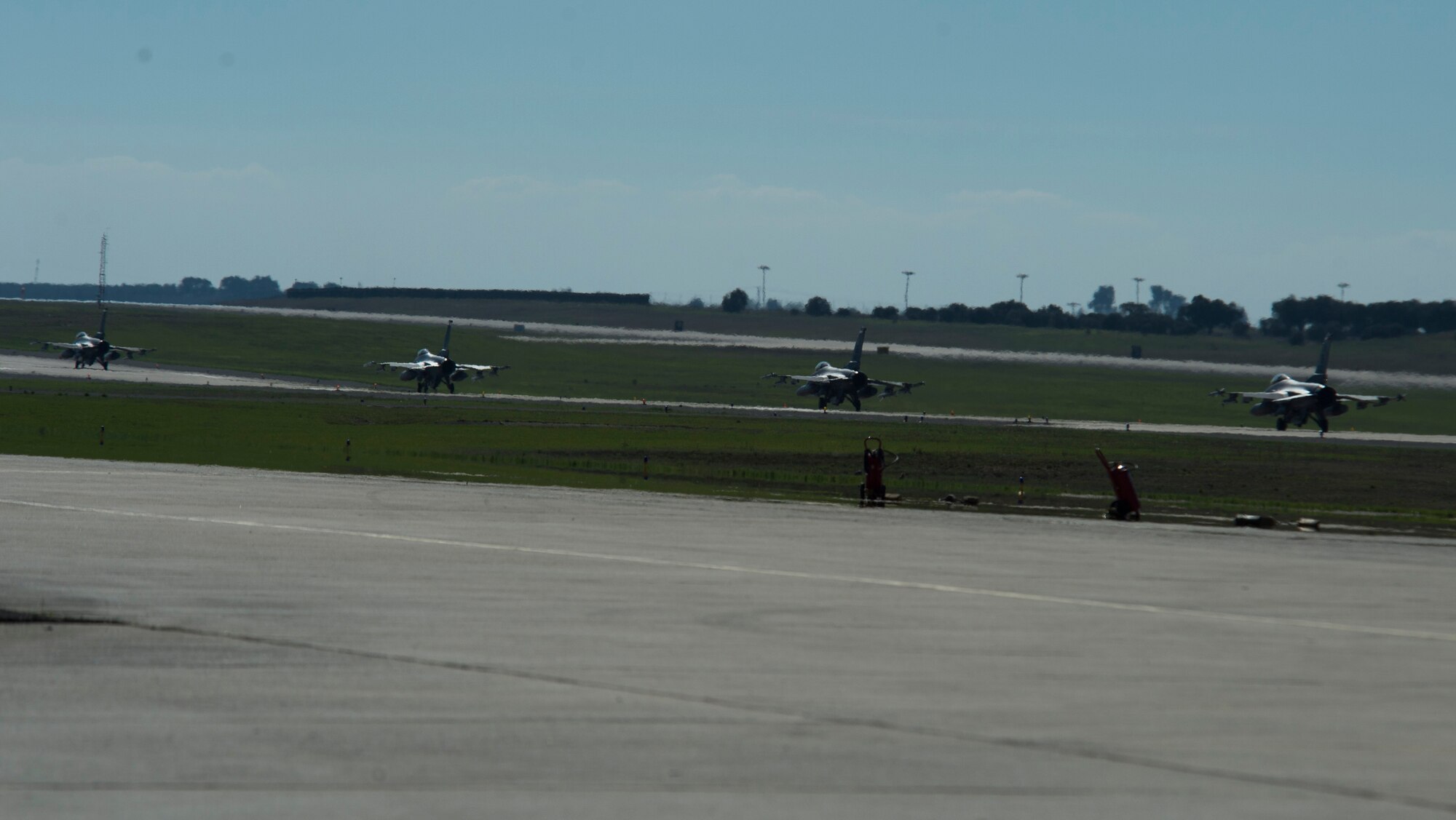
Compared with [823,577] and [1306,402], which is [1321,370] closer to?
[1306,402]

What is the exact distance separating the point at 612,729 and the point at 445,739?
4.52 ft

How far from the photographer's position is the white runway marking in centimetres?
1952

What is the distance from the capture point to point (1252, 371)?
554 feet

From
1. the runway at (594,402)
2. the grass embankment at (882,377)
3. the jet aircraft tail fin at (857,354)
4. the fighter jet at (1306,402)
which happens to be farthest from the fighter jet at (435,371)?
the fighter jet at (1306,402)

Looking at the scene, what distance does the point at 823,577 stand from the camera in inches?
932

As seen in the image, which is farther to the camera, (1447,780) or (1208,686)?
(1208,686)

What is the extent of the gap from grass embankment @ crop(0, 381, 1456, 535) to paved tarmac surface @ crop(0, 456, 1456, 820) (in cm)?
1932

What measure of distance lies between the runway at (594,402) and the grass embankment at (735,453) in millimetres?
8045

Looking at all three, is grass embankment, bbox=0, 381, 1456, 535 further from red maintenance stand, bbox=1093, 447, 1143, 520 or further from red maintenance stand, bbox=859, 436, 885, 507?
red maintenance stand, bbox=1093, 447, 1143, 520

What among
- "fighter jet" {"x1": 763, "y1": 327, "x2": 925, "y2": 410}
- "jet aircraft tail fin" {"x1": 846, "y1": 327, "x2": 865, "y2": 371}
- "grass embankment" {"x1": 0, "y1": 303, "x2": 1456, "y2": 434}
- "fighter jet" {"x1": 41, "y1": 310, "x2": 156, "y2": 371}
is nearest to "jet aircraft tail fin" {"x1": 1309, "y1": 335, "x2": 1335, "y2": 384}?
"grass embankment" {"x1": 0, "y1": 303, "x2": 1456, "y2": 434}

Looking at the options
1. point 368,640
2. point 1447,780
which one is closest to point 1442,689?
point 1447,780

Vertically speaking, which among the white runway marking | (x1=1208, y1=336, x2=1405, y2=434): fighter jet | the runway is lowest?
the runway

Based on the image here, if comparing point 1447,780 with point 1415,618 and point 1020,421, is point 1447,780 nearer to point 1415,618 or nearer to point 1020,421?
point 1415,618

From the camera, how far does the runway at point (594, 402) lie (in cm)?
10156
